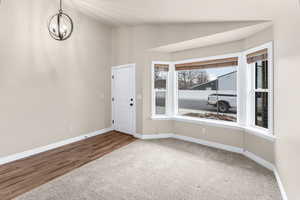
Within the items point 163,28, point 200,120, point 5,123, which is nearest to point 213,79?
→ point 200,120

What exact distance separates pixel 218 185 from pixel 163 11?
10.2 ft

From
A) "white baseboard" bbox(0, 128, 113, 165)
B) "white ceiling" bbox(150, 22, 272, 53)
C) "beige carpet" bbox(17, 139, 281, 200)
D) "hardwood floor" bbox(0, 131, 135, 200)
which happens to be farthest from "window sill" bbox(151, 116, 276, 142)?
"white baseboard" bbox(0, 128, 113, 165)

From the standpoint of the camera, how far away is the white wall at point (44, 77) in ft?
9.16

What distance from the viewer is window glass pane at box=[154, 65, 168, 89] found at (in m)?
4.20

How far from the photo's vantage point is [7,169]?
255cm

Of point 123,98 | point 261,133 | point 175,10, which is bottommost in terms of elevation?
point 261,133

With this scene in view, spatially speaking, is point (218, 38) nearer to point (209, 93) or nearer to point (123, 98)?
point (209, 93)

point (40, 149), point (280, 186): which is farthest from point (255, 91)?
point (40, 149)

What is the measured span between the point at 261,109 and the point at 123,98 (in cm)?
344

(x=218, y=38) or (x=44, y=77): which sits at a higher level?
(x=218, y=38)

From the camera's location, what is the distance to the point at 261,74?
2.86 metres

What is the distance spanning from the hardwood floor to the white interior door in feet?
2.38

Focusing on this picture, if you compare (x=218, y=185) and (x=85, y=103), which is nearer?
(x=218, y=185)

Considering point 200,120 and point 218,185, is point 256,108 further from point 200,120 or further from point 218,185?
point 218,185
